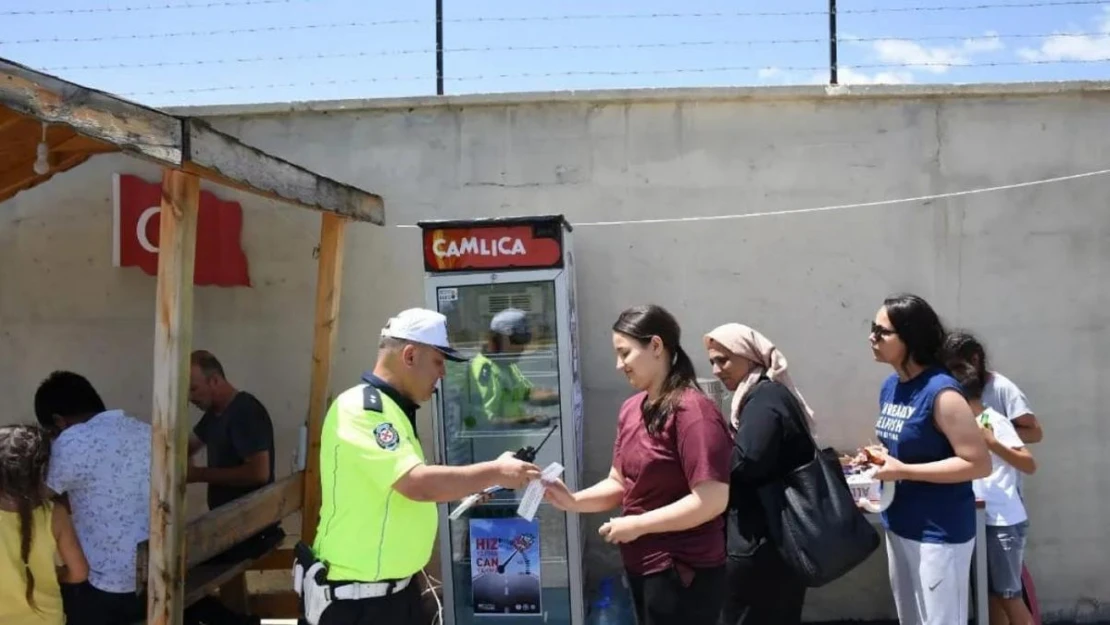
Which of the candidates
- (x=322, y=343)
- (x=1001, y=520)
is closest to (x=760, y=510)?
(x=1001, y=520)

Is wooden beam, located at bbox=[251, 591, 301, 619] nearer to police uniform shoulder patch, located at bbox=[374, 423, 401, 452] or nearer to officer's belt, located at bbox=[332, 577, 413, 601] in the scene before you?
officer's belt, located at bbox=[332, 577, 413, 601]

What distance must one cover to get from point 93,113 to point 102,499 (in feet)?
5.01

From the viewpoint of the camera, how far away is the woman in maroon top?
2.49 meters

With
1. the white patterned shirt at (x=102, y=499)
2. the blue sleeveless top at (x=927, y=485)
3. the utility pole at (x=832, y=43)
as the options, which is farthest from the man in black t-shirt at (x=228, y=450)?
the utility pole at (x=832, y=43)

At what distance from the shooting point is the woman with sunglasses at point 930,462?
2.94 meters

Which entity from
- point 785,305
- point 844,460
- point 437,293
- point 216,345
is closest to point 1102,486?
point 844,460

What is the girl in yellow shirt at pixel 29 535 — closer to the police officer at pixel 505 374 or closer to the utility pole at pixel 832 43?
the police officer at pixel 505 374

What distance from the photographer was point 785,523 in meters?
2.87

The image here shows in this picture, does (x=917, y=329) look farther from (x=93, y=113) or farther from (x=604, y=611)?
(x=93, y=113)

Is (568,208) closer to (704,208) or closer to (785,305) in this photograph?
(704,208)

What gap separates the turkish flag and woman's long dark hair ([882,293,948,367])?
3625 mm

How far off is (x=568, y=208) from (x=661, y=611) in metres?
2.80

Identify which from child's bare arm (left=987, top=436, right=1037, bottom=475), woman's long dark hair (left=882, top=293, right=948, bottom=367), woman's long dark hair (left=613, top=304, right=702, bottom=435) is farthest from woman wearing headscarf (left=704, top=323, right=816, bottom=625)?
child's bare arm (left=987, top=436, right=1037, bottom=475)

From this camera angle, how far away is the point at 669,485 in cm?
260
